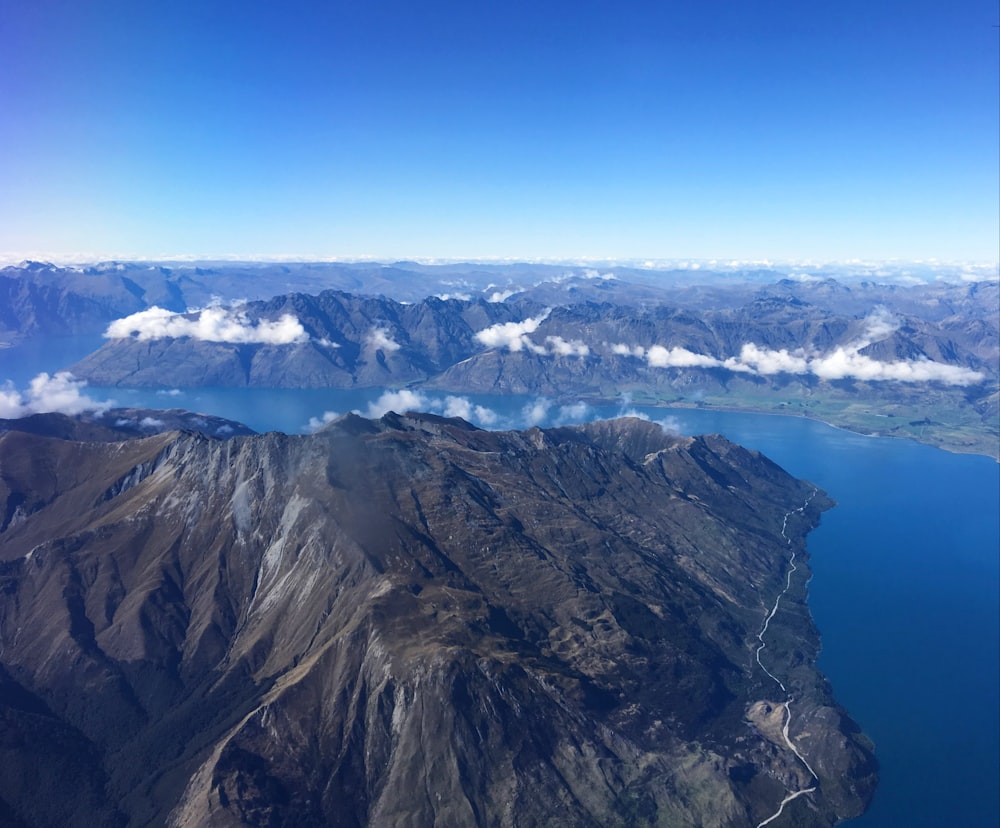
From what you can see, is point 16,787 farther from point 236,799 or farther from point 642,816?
point 642,816

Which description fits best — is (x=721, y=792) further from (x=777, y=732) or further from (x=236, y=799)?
(x=236, y=799)

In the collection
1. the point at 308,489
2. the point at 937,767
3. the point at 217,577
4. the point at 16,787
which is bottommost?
the point at 937,767

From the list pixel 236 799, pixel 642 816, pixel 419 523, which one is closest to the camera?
pixel 236 799

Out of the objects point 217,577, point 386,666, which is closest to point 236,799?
point 386,666

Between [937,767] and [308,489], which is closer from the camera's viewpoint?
[937,767]

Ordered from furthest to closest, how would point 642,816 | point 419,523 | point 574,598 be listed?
point 419,523
point 574,598
point 642,816

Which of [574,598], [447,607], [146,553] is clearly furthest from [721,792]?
[146,553]

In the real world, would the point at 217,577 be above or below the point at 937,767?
above
